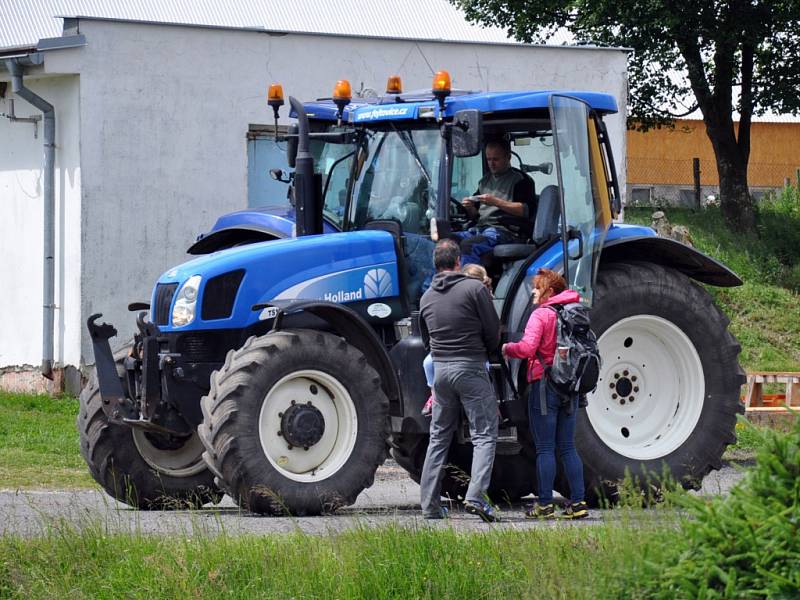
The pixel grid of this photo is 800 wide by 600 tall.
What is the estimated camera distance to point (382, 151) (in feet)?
35.3

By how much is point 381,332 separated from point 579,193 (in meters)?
1.71

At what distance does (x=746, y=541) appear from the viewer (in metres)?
4.97

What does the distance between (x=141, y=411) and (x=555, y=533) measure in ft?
12.1

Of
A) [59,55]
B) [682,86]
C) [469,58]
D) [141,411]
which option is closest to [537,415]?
[141,411]

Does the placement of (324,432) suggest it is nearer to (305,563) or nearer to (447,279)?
(447,279)

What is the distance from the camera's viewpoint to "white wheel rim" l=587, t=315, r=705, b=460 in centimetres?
1095

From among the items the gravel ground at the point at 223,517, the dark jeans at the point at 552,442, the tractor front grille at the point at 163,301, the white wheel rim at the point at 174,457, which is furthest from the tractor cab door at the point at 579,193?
the white wheel rim at the point at 174,457

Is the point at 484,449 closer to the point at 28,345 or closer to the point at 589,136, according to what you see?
the point at 589,136

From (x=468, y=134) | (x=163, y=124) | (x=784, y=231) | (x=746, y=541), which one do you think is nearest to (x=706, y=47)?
(x=784, y=231)

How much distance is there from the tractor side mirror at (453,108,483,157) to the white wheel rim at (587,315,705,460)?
1.91 metres

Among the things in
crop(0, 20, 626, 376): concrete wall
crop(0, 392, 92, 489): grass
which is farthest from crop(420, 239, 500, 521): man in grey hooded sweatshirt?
crop(0, 20, 626, 376): concrete wall

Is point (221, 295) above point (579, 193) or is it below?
below

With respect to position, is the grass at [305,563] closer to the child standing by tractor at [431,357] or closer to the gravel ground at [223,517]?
the gravel ground at [223,517]

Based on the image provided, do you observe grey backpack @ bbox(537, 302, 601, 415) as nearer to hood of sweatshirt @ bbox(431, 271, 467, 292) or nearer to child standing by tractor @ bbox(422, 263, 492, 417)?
child standing by tractor @ bbox(422, 263, 492, 417)
